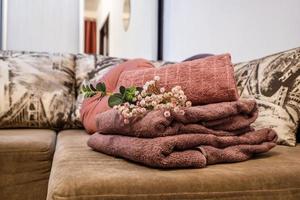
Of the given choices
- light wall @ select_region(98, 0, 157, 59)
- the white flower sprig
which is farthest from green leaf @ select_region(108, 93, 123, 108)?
light wall @ select_region(98, 0, 157, 59)

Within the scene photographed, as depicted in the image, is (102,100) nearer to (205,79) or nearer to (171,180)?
(205,79)

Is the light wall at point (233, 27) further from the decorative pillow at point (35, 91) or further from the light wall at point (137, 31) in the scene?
the decorative pillow at point (35, 91)

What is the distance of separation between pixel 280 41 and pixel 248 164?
2.86 feet

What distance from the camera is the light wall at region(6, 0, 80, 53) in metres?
3.16

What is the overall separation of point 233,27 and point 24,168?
1.23 meters

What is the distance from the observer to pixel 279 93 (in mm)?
1150

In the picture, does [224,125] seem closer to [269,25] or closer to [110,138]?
[110,138]

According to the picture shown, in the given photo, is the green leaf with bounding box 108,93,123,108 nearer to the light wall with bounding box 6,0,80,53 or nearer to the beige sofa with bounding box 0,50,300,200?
the beige sofa with bounding box 0,50,300,200

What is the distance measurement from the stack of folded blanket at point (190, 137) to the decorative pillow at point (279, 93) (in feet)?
0.68

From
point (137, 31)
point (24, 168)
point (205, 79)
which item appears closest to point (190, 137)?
point (205, 79)

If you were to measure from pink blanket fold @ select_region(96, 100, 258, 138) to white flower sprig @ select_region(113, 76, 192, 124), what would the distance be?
0.05ft

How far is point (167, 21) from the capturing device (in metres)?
2.77

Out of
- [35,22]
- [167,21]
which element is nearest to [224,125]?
[167,21]

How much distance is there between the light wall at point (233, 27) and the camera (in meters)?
1.47
